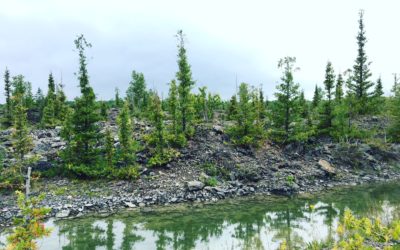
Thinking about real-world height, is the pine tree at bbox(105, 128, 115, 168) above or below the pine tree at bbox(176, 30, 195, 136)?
below

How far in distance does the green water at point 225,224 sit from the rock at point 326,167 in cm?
654

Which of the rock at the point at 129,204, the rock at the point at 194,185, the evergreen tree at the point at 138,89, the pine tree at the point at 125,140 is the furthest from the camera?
the evergreen tree at the point at 138,89

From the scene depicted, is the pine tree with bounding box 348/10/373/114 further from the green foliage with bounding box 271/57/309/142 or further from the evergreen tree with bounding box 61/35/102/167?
the evergreen tree with bounding box 61/35/102/167

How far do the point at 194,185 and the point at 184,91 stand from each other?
13489mm

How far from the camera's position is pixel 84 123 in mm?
33688

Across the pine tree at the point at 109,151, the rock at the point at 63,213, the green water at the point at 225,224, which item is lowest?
the green water at the point at 225,224

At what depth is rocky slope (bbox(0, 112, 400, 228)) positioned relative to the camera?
27.6 metres

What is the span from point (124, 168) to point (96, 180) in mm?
2769

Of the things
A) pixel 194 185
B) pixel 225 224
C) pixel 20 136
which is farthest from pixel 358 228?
pixel 20 136

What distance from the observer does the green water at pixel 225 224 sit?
18.1 meters

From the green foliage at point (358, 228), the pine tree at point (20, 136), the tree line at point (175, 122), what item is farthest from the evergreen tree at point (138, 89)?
the green foliage at point (358, 228)

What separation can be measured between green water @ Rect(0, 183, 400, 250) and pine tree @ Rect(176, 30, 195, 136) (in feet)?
46.4

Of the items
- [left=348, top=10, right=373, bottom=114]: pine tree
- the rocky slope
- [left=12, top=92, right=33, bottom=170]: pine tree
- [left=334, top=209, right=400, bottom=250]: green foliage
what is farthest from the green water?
[left=348, top=10, right=373, bottom=114]: pine tree

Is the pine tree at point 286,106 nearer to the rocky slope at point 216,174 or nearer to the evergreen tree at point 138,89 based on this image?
the rocky slope at point 216,174
